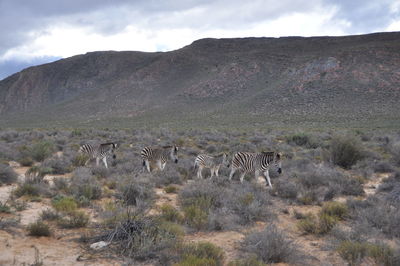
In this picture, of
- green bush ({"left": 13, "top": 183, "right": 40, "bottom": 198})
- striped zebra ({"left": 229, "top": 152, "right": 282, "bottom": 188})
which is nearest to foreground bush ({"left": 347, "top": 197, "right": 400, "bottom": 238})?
striped zebra ({"left": 229, "top": 152, "right": 282, "bottom": 188})

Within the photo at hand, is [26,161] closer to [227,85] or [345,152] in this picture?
[345,152]

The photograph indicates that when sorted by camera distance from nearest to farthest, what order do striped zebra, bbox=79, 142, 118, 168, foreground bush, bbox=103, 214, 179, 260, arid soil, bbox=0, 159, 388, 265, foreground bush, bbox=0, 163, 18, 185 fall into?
arid soil, bbox=0, 159, 388, 265
foreground bush, bbox=103, 214, 179, 260
foreground bush, bbox=0, 163, 18, 185
striped zebra, bbox=79, 142, 118, 168

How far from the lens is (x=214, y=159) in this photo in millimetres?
15539

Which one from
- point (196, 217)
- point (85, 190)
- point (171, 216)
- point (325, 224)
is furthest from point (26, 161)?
point (325, 224)

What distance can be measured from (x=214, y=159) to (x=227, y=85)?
67.2 m

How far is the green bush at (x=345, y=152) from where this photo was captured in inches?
721

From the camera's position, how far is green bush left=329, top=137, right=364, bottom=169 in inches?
721

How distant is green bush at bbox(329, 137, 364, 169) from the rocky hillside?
3216 cm

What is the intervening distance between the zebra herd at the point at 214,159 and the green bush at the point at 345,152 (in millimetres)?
4932

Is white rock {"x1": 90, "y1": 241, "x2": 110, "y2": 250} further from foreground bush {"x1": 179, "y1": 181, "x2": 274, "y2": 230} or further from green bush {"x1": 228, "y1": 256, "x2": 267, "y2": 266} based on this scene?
green bush {"x1": 228, "y1": 256, "x2": 267, "y2": 266}

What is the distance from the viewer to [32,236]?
7.88 metres

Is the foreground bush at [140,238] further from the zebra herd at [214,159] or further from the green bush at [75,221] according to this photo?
the zebra herd at [214,159]

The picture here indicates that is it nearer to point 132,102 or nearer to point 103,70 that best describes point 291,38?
point 132,102

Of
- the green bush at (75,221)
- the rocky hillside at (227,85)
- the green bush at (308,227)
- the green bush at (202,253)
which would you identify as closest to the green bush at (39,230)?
the green bush at (75,221)
